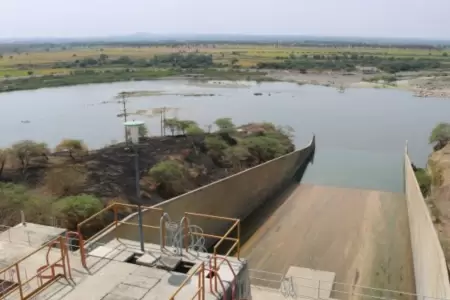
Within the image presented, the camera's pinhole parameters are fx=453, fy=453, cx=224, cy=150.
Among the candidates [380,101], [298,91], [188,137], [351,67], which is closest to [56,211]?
[188,137]

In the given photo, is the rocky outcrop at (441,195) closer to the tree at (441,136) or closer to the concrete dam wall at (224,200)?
the tree at (441,136)

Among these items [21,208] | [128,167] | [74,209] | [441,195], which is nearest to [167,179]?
[128,167]

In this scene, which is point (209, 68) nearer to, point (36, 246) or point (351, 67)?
point (351, 67)

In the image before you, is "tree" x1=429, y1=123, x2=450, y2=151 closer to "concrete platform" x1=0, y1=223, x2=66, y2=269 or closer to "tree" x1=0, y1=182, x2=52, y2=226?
"tree" x1=0, y1=182, x2=52, y2=226

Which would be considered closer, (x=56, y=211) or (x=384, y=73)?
(x=56, y=211)

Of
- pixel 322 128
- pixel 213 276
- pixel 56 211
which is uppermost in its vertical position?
pixel 213 276

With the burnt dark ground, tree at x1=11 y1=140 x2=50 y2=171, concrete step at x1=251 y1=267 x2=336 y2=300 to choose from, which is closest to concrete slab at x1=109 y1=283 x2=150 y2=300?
concrete step at x1=251 y1=267 x2=336 y2=300
